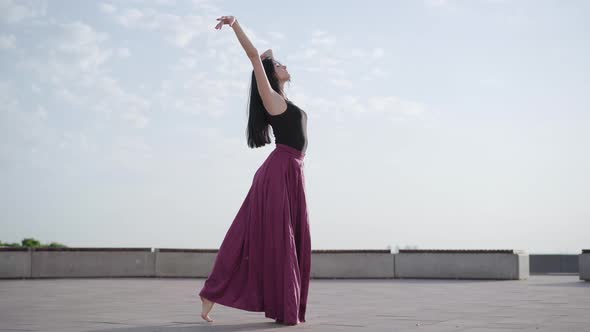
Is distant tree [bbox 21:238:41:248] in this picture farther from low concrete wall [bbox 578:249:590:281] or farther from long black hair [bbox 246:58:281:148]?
long black hair [bbox 246:58:281:148]

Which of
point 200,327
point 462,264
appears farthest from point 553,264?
point 200,327

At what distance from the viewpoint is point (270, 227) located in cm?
619

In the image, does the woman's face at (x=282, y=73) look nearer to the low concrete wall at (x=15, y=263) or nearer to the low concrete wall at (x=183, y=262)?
the low concrete wall at (x=183, y=262)

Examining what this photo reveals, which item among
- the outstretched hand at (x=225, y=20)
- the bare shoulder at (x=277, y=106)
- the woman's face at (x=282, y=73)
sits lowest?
the bare shoulder at (x=277, y=106)

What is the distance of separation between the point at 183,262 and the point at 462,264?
5.60m

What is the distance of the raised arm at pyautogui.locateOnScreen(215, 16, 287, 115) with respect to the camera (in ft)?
19.5

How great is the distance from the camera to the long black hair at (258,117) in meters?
6.49

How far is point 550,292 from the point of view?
10.1 m

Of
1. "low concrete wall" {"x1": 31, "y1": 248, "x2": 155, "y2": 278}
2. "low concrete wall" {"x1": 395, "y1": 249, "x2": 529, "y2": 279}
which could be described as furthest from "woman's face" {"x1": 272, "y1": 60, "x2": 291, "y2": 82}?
"low concrete wall" {"x1": 31, "y1": 248, "x2": 155, "y2": 278}

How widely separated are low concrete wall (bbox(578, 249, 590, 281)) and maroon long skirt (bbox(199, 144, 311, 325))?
28.8 ft

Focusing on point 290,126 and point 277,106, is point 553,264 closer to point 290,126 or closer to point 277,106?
point 290,126

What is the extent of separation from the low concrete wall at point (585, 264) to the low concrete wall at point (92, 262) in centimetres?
830

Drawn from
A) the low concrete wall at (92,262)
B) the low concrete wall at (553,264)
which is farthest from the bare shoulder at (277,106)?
the low concrete wall at (553,264)

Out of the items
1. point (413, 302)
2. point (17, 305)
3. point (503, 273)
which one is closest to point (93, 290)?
point (17, 305)
